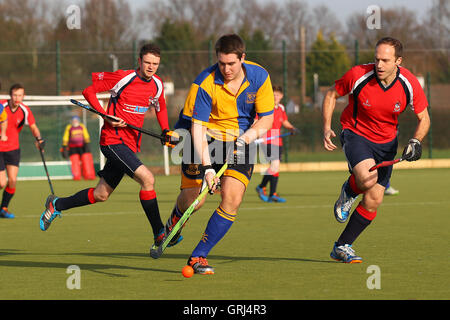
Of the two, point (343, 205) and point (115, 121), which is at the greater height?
point (115, 121)

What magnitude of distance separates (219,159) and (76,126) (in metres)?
13.8

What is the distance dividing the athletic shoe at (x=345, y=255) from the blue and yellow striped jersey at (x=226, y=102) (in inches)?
50.7

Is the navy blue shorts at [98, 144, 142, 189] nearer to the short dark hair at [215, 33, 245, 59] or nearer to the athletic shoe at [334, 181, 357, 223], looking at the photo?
the athletic shoe at [334, 181, 357, 223]

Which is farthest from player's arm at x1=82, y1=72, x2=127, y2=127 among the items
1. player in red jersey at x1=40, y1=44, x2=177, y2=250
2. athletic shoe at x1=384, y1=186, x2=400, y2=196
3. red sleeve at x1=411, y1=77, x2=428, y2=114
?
athletic shoe at x1=384, y1=186, x2=400, y2=196

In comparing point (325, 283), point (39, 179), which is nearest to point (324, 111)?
point (325, 283)

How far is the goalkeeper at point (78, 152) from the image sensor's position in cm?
1922

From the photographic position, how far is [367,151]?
6758mm

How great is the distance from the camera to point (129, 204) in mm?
13102

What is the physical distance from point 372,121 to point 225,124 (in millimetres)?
1277

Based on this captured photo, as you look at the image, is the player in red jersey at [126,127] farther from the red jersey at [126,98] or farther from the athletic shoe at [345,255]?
the athletic shoe at [345,255]

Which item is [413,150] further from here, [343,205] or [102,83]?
[102,83]

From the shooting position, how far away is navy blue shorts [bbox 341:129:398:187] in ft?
22.1
